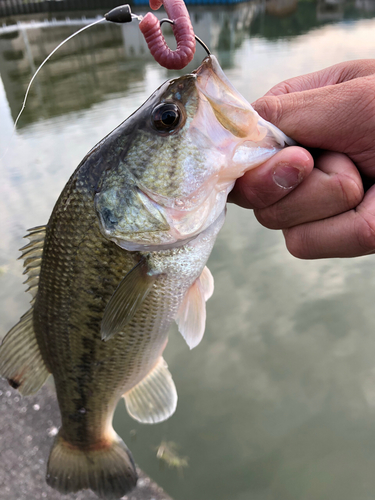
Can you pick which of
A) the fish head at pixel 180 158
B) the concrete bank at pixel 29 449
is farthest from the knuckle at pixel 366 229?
the concrete bank at pixel 29 449

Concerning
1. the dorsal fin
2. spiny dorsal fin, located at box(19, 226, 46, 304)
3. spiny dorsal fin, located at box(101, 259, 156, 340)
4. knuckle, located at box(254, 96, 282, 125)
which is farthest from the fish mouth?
the dorsal fin

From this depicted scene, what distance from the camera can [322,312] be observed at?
3.34 meters

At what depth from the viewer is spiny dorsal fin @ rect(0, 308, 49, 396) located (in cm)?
166

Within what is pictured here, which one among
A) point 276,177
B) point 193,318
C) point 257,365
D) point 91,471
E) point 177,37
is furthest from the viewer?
point 257,365

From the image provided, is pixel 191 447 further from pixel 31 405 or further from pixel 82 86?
pixel 82 86

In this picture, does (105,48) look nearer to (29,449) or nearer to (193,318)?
(29,449)

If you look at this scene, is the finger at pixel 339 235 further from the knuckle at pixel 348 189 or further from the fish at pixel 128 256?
the fish at pixel 128 256

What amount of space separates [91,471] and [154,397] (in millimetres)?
507

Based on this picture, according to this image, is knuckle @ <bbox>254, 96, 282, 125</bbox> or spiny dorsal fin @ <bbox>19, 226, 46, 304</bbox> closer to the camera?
knuckle @ <bbox>254, 96, 282, 125</bbox>

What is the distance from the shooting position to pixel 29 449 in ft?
7.38

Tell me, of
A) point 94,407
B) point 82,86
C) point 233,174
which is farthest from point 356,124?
point 82,86

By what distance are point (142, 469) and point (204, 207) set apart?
79.1 inches

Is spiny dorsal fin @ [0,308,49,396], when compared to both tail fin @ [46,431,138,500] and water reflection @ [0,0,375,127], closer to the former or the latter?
tail fin @ [46,431,138,500]

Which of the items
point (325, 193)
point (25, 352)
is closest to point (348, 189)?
point (325, 193)
